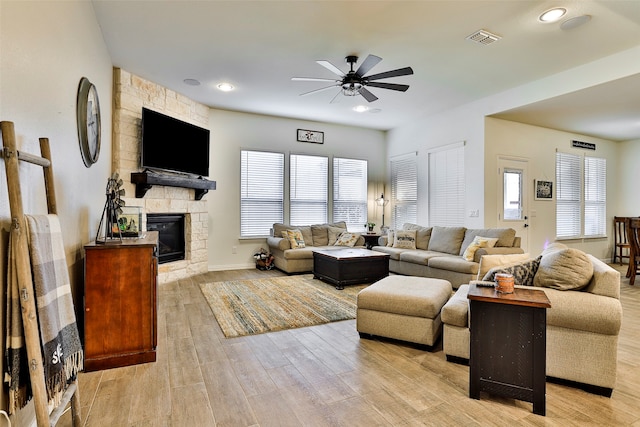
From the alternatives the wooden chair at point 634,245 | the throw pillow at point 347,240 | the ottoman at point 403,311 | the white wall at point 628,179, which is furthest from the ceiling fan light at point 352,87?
the white wall at point 628,179

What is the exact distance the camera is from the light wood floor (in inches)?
73.2

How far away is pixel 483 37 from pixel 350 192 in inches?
175

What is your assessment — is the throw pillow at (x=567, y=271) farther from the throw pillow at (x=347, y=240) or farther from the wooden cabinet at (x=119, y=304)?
the throw pillow at (x=347, y=240)

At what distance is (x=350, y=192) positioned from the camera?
7.70 meters

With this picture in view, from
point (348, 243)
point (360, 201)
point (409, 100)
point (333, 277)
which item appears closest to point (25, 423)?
point (333, 277)

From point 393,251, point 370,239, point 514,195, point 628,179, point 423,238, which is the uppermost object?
point 628,179

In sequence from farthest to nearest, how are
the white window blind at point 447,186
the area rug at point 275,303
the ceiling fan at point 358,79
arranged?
the white window blind at point 447,186
the ceiling fan at point 358,79
the area rug at point 275,303

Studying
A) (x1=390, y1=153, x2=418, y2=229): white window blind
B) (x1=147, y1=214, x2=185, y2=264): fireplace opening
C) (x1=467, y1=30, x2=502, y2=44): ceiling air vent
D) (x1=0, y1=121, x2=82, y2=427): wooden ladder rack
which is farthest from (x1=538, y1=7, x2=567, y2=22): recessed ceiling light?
(x1=147, y1=214, x2=185, y2=264): fireplace opening

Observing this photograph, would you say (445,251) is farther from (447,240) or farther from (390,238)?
(390,238)

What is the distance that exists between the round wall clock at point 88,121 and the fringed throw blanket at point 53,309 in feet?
4.70

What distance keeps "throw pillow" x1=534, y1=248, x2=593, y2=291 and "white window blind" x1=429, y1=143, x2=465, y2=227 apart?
3.92m

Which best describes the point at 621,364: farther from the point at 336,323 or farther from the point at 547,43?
the point at 547,43

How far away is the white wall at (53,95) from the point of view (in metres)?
1.45

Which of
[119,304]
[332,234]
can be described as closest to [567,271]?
[119,304]
